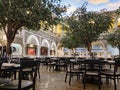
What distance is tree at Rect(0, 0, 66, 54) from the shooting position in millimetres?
5574

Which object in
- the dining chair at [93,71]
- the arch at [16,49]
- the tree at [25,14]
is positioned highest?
the tree at [25,14]

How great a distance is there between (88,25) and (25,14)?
4590mm

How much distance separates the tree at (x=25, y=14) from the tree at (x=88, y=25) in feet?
9.93

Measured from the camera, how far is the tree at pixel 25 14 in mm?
5574

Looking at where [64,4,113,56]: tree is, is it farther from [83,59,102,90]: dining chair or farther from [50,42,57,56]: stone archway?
[50,42,57,56]: stone archway

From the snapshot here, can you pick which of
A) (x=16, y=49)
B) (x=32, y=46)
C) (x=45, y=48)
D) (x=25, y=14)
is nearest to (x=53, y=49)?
(x=45, y=48)

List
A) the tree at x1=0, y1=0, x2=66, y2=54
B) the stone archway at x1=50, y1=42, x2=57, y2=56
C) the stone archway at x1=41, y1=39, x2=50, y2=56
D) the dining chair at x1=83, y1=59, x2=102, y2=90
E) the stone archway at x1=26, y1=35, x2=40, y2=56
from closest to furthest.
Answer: the dining chair at x1=83, y1=59, x2=102, y2=90 < the tree at x1=0, y1=0, x2=66, y2=54 < the stone archway at x1=26, y1=35, x2=40, y2=56 < the stone archway at x1=41, y1=39, x2=50, y2=56 < the stone archway at x1=50, y1=42, x2=57, y2=56

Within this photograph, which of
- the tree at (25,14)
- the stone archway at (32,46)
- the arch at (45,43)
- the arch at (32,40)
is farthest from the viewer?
the arch at (45,43)

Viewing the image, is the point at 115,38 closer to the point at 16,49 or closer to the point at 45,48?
the point at 16,49

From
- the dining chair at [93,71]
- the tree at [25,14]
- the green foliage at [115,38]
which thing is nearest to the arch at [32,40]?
the green foliage at [115,38]

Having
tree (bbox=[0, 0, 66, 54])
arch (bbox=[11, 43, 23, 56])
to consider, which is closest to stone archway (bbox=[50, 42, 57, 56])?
arch (bbox=[11, 43, 23, 56])

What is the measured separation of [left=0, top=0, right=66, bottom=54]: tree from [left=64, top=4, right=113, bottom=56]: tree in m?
3.03

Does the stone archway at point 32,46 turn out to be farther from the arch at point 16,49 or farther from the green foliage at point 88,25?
the green foliage at point 88,25

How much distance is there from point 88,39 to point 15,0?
17.2ft
